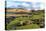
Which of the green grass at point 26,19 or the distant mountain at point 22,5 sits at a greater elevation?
the distant mountain at point 22,5

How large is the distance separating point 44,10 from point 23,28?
305mm

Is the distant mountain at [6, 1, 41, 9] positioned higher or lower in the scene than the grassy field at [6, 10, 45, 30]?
higher

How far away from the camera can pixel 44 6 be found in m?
0.87

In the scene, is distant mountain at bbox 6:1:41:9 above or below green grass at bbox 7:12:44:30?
above

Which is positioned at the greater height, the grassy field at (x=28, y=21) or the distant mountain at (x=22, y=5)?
the distant mountain at (x=22, y=5)

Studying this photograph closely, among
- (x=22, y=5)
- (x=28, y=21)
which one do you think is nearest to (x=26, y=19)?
(x=28, y=21)

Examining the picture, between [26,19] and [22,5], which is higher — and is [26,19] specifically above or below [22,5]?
below

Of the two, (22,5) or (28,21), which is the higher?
(22,5)

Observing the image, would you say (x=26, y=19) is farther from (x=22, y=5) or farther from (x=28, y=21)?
(x=22, y=5)

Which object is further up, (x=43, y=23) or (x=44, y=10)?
(x=44, y=10)

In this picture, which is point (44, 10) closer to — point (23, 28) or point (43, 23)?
point (43, 23)

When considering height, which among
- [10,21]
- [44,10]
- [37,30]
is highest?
[44,10]

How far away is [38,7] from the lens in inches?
33.7
